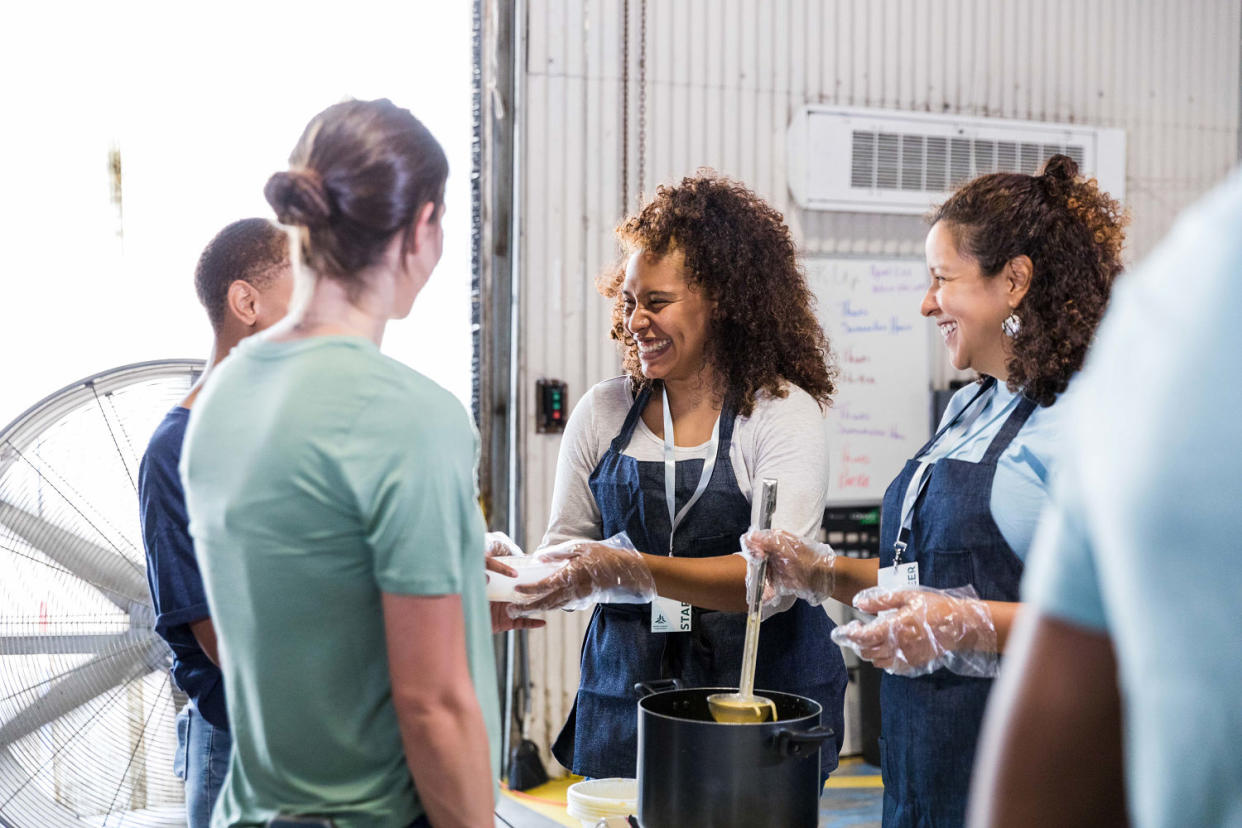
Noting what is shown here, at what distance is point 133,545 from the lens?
2293mm

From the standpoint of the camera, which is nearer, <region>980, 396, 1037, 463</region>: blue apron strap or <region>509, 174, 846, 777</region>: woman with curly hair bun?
<region>980, 396, 1037, 463</region>: blue apron strap

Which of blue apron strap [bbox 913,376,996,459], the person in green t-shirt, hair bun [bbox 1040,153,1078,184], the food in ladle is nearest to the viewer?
the person in green t-shirt

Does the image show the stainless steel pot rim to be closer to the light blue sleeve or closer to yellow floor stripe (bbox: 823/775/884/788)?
the light blue sleeve

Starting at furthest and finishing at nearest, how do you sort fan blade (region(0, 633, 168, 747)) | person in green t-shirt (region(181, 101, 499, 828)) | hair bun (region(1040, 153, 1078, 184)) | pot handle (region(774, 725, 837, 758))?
fan blade (region(0, 633, 168, 747)) → hair bun (region(1040, 153, 1078, 184)) → pot handle (region(774, 725, 837, 758)) → person in green t-shirt (region(181, 101, 499, 828))

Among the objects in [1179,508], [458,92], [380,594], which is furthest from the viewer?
[458,92]

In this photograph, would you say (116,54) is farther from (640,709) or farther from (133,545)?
(640,709)

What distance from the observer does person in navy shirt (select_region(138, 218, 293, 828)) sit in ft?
5.06

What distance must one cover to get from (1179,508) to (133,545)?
2223 mm

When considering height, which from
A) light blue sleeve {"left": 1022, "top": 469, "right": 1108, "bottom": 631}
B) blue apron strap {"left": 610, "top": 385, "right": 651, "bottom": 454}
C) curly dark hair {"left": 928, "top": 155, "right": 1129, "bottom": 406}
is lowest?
blue apron strap {"left": 610, "top": 385, "right": 651, "bottom": 454}

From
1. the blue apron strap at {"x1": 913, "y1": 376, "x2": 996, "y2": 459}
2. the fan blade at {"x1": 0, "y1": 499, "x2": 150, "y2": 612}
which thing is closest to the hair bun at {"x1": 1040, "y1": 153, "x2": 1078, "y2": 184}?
the blue apron strap at {"x1": 913, "y1": 376, "x2": 996, "y2": 459}

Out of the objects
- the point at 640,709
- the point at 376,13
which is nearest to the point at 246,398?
the point at 640,709

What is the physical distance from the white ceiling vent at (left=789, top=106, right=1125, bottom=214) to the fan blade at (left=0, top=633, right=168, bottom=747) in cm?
304

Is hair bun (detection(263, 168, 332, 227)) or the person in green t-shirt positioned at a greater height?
hair bun (detection(263, 168, 332, 227))

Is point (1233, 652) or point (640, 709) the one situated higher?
point (1233, 652)
